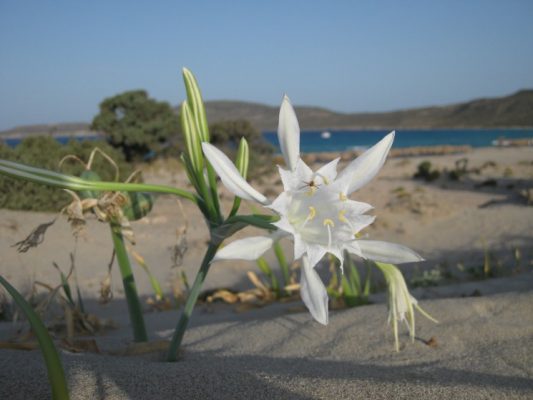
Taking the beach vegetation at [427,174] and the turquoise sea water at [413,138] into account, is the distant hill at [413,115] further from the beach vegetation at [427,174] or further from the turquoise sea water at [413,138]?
the beach vegetation at [427,174]

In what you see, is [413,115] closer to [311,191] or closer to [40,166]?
[40,166]

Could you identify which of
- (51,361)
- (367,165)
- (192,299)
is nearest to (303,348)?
(192,299)

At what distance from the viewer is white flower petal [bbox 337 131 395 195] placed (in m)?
1.10

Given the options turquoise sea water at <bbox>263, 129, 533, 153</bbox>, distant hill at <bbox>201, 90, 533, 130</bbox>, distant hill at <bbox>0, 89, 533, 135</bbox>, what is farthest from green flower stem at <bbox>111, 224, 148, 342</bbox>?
distant hill at <bbox>201, 90, 533, 130</bbox>

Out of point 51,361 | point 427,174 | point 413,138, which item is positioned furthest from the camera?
point 413,138

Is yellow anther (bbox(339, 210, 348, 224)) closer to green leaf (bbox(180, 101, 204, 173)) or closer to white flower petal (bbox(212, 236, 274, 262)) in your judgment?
white flower petal (bbox(212, 236, 274, 262))

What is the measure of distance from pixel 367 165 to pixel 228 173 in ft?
1.16

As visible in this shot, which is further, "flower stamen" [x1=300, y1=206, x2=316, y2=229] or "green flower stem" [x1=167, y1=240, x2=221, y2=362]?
"green flower stem" [x1=167, y1=240, x2=221, y2=362]

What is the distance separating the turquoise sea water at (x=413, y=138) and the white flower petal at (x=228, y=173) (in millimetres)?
28532

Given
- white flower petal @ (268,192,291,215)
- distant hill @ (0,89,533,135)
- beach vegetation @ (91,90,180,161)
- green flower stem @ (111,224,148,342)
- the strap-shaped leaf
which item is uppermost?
distant hill @ (0,89,533,135)

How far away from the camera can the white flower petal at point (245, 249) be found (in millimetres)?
933

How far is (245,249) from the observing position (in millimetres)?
970

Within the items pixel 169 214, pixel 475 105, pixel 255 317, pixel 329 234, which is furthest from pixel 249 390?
pixel 475 105

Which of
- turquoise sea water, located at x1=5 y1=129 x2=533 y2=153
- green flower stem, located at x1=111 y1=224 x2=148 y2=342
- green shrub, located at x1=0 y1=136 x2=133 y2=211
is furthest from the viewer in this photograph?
turquoise sea water, located at x1=5 y1=129 x2=533 y2=153
